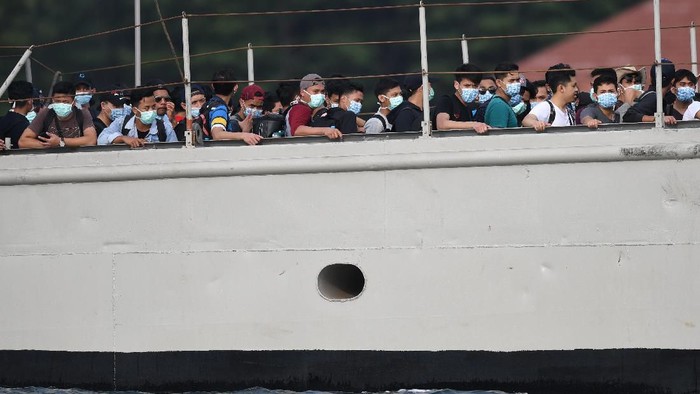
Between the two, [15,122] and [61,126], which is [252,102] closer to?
[61,126]

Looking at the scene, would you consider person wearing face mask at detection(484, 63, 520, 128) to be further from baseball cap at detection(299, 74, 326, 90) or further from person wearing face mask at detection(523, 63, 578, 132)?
baseball cap at detection(299, 74, 326, 90)

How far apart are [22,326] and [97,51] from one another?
11.7 metres

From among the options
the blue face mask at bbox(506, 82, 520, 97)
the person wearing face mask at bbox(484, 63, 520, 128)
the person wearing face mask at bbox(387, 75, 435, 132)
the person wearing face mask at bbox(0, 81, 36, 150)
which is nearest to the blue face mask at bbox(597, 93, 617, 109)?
the person wearing face mask at bbox(484, 63, 520, 128)

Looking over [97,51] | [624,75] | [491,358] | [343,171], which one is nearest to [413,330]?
[491,358]

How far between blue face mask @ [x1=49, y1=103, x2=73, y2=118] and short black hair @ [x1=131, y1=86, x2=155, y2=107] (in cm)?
50

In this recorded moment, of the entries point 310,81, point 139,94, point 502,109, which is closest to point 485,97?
point 502,109

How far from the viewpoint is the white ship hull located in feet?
35.1

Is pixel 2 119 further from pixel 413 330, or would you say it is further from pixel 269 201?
pixel 413 330

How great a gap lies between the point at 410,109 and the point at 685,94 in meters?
2.08

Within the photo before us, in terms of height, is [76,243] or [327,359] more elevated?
[76,243]

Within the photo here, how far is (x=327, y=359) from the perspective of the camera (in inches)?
446

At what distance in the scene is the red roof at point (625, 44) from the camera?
1953 centimetres

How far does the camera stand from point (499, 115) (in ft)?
36.6

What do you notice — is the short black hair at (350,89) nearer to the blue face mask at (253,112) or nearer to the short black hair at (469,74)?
the blue face mask at (253,112)
